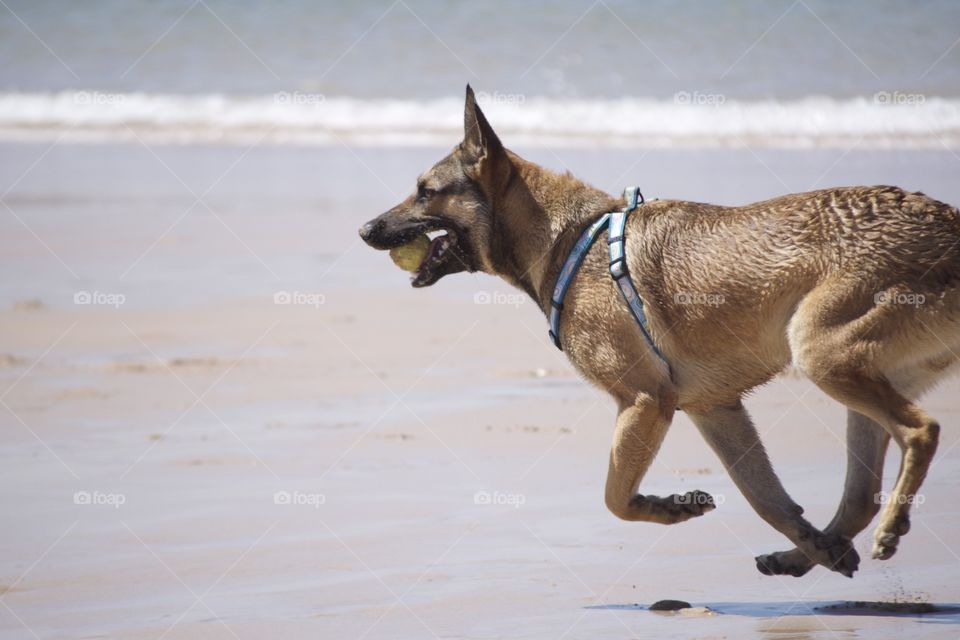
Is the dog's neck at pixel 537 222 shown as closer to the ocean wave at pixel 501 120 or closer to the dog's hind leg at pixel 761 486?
the dog's hind leg at pixel 761 486

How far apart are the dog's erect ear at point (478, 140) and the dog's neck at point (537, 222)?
0.17 m

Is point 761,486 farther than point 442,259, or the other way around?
point 442,259

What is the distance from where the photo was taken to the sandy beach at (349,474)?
5.39 meters

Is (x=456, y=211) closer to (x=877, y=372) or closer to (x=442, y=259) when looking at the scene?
(x=442, y=259)

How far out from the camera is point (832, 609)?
5328mm

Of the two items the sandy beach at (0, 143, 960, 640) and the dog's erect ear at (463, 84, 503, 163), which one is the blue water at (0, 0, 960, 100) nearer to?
the sandy beach at (0, 143, 960, 640)

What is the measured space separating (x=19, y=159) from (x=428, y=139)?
6.85m

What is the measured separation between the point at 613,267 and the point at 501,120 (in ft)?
53.1

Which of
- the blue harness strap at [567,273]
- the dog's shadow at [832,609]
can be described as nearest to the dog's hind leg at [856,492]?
Answer: the dog's shadow at [832,609]

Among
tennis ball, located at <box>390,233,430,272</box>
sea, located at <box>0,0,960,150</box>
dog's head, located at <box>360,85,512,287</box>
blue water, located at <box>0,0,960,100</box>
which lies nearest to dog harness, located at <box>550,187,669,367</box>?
dog's head, located at <box>360,85,512,287</box>

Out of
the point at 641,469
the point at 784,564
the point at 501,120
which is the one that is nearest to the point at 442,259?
the point at 641,469

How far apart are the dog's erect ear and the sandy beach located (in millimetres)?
1886

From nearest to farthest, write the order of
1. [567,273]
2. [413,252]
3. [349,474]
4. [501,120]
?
1. [567,273]
2. [413,252]
3. [349,474]
4. [501,120]

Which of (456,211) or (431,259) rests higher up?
(456,211)
